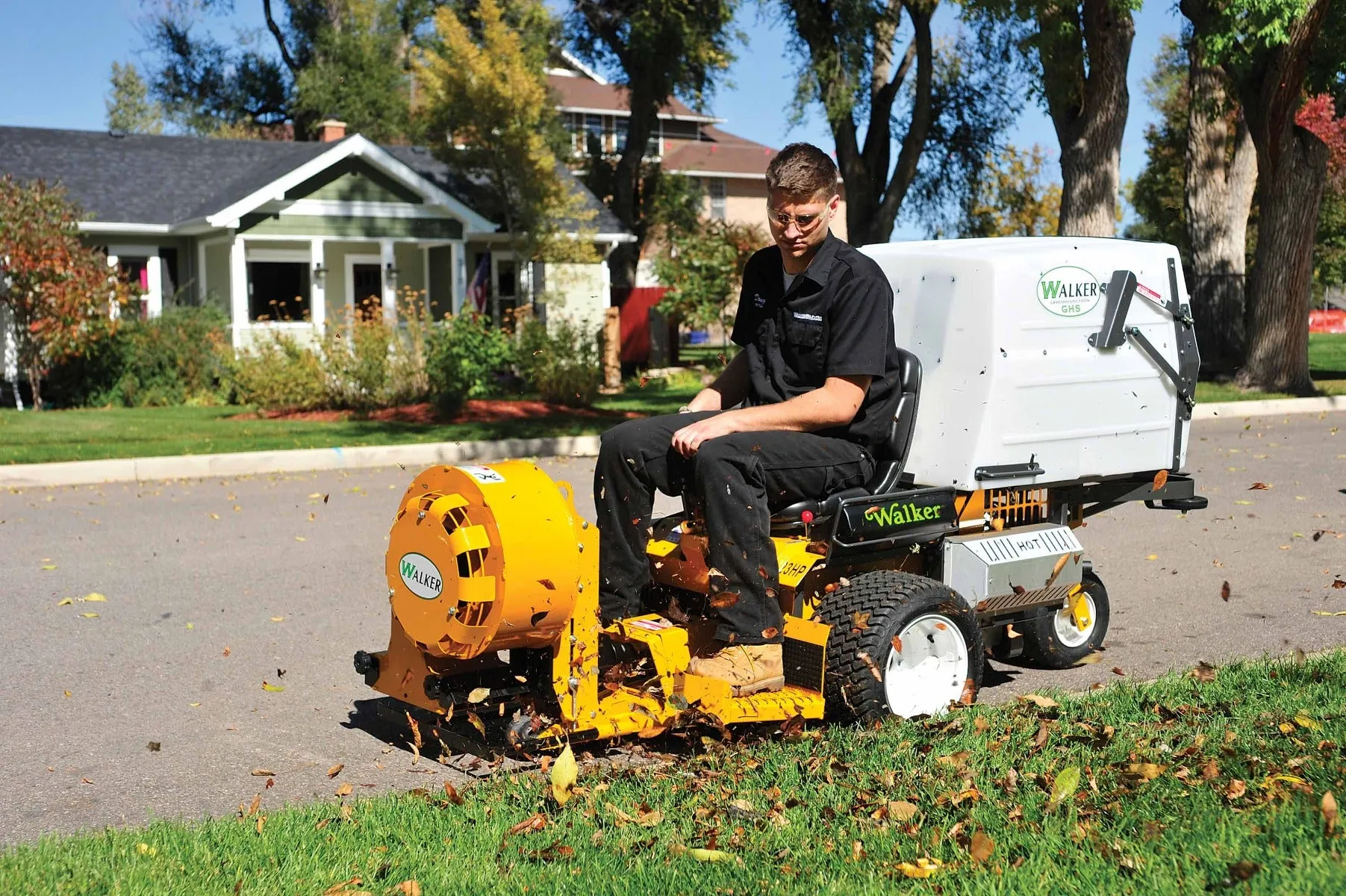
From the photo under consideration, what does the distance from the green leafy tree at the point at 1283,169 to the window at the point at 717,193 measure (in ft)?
105

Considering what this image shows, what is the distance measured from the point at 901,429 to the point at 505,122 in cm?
2029

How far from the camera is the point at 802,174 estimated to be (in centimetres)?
497

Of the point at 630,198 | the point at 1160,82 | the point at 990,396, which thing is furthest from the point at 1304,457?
the point at 1160,82

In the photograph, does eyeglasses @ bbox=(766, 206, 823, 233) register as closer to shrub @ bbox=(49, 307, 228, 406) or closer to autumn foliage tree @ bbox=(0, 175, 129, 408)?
autumn foliage tree @ bbox=(0, 175, 129, 408)

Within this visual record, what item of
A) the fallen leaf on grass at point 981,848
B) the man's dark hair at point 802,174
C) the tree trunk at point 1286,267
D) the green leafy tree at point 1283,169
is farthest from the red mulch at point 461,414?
the fallen leaf on grass at point 981,848

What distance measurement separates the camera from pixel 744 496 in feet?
15.3

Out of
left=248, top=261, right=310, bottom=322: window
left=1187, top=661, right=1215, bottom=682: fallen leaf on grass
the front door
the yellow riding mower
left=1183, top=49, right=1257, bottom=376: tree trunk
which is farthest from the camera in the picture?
the front door

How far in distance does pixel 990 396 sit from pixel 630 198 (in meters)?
27.3

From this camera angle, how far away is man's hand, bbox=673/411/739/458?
15.6ft

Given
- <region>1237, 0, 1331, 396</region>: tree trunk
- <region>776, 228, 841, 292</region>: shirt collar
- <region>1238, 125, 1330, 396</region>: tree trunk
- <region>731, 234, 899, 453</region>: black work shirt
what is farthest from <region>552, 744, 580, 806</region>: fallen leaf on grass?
<region>1238, 125, 1330, 396</region>: tree trunk

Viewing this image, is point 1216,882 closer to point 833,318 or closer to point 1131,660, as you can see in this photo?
point 833,318

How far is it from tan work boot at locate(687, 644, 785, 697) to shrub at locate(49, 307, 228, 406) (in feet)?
59.1

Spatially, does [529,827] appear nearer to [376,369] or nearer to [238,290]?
[376,369]

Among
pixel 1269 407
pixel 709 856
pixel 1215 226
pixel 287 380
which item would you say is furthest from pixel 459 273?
pixel 709 856
